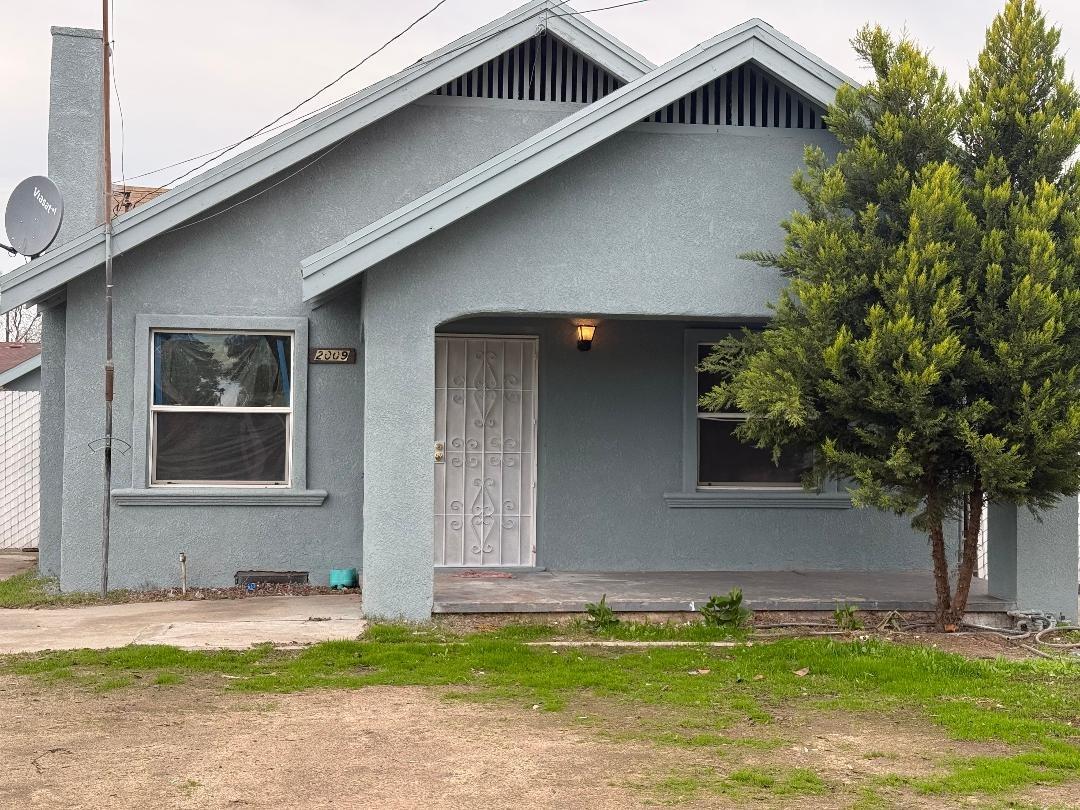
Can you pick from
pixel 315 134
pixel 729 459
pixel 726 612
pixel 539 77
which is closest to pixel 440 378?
pixel 315 134

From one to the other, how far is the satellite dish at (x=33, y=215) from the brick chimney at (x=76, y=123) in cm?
42

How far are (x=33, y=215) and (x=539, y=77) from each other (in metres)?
4.87

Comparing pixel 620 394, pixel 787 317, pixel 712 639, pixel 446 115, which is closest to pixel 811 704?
pixel 712 639

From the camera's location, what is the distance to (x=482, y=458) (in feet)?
38.1

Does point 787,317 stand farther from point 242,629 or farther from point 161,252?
point 161,252

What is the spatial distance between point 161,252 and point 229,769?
6.48 m

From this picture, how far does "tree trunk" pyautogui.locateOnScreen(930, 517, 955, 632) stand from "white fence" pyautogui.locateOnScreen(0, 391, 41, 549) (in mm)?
10924

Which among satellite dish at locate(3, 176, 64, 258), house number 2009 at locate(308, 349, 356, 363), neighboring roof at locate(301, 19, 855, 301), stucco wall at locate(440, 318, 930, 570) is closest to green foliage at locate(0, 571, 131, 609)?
house number 2009 at locate(308, 349, 356, 363)

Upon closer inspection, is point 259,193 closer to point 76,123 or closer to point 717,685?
point 76,123

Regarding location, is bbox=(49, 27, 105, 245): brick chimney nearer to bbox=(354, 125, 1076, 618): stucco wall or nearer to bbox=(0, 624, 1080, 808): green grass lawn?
bbox=(354, 125, 1076, 618): stucco wall

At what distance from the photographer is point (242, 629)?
A: 9.16m

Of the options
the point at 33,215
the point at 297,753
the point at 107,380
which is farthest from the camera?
the point at 33,215

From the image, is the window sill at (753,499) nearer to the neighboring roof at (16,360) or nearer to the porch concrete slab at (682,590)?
the porch concrete slab at (682,590)

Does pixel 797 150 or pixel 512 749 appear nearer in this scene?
pixel 512 749
